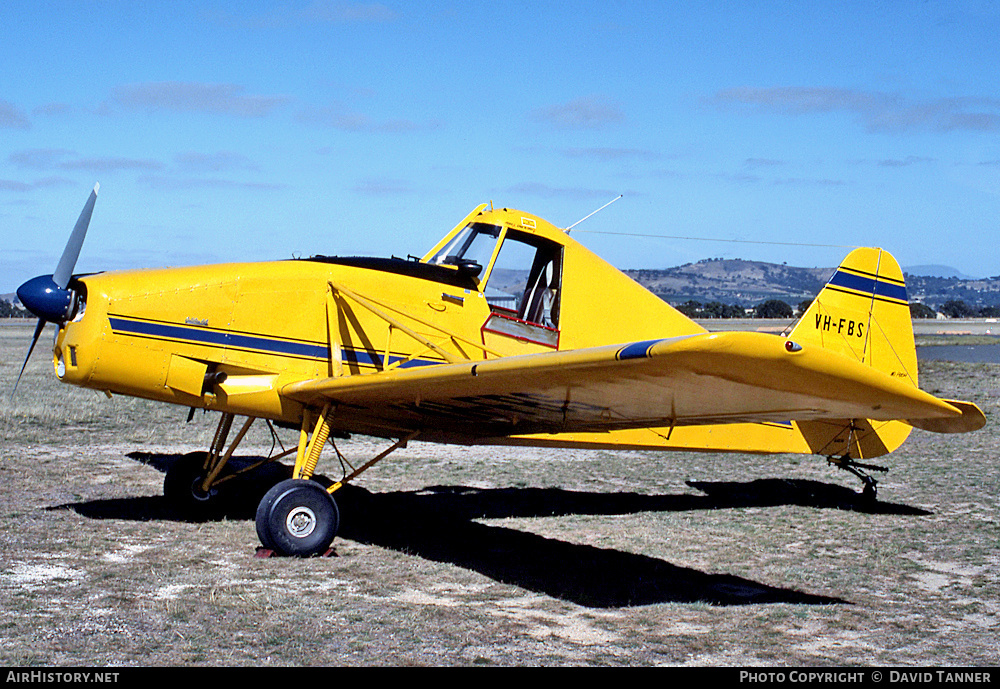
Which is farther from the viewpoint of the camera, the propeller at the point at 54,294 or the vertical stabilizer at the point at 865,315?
the vertical stabilizer at the point at 865,315

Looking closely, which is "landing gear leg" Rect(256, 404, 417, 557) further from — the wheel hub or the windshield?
the windshield

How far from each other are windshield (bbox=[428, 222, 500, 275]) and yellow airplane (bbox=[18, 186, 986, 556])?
13 millimetres

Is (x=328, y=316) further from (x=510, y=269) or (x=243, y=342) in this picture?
(x=510, y=269)

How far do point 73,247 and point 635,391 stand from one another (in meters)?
4.80

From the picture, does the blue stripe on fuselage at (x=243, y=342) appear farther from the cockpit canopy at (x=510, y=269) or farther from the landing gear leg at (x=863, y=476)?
the landing gear leg at (x=863, y=476)

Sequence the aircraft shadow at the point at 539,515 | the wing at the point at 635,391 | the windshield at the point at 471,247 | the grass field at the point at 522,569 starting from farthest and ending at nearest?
the windshield at the point at 471,247
the aircraft shadow at the point at 539,515
the grass field at the point at 522,569
the wing at the point at 635,391

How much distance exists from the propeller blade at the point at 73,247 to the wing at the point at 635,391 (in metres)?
1.95

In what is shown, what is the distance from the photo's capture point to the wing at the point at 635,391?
4727 millimetres

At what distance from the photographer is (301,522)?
7.19 m

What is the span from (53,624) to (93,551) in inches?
78.8

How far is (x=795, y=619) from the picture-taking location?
5906 mm

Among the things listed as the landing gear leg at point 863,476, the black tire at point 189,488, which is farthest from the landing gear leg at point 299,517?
the landing gear leg at point 863,476

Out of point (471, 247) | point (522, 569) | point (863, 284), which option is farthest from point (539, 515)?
point (863, 284)
